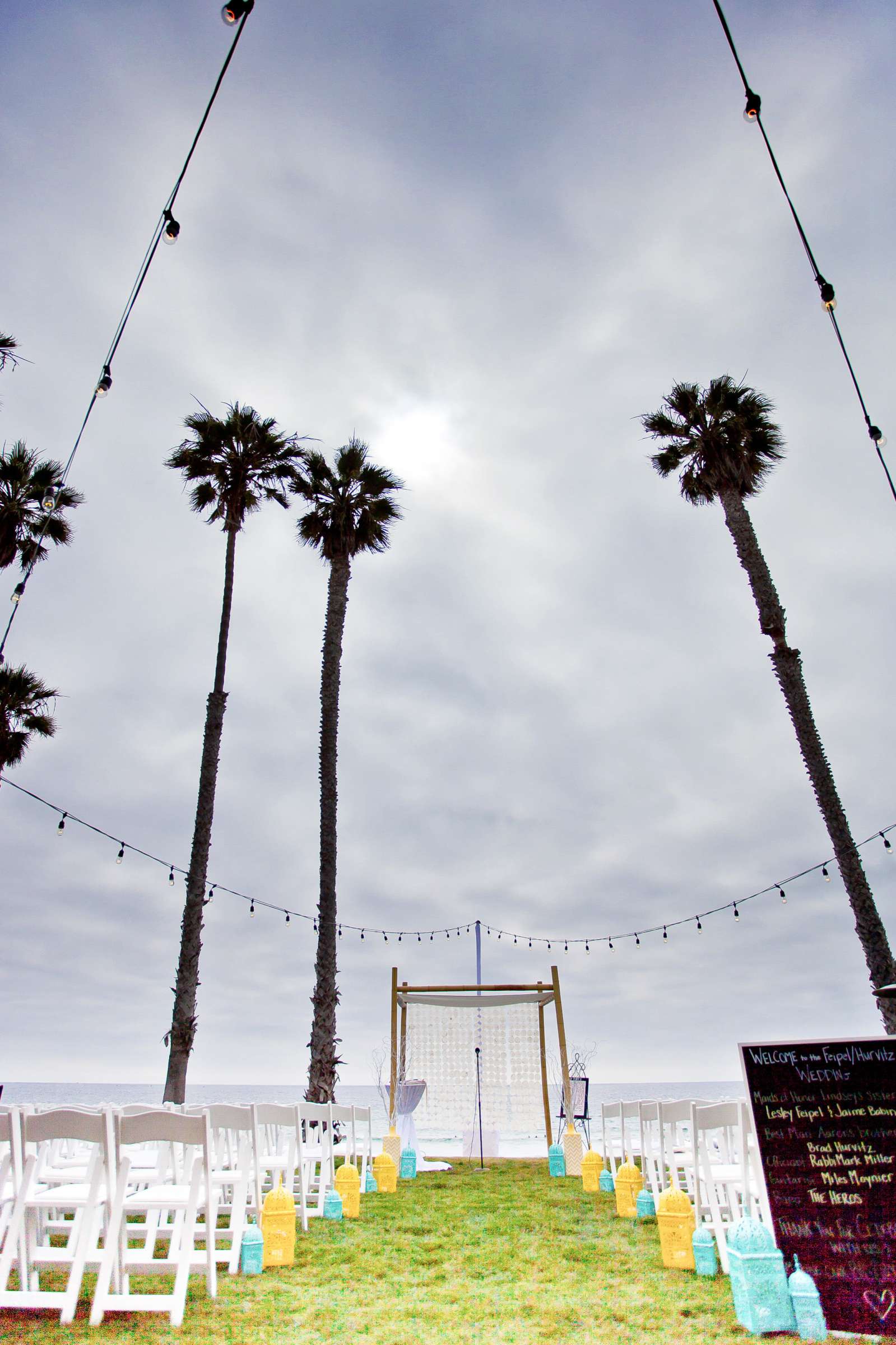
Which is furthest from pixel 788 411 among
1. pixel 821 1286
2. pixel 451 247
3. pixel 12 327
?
pixel 821 1286

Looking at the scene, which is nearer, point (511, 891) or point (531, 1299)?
point (531, 1299)

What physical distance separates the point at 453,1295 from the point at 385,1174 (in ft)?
16.1

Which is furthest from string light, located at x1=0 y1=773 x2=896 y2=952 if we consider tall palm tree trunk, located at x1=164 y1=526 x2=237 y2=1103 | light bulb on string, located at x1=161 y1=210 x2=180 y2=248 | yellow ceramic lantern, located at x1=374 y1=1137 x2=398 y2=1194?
light bulb on string, located at x1=161 y1=210 x2=180 y2=248

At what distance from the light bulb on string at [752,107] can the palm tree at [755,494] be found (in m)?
8.61

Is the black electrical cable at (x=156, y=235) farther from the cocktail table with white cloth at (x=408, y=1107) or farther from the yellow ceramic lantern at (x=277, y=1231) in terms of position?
the cocktail table with white cloth at (x=408, y=1107)

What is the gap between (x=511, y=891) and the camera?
21391mm

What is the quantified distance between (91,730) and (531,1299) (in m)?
18.7

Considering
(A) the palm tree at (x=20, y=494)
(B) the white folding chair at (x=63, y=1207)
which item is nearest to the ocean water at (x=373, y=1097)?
(B) the white folding chair at (x=63, y=1207)

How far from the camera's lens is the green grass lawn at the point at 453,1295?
10.5 ft

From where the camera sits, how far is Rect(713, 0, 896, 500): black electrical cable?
299cm

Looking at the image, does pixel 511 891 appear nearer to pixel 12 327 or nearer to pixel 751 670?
pixel 751 670

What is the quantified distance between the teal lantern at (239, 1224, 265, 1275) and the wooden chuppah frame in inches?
270

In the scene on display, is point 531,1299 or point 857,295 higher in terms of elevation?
point 857,295

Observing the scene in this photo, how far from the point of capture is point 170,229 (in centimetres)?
377
